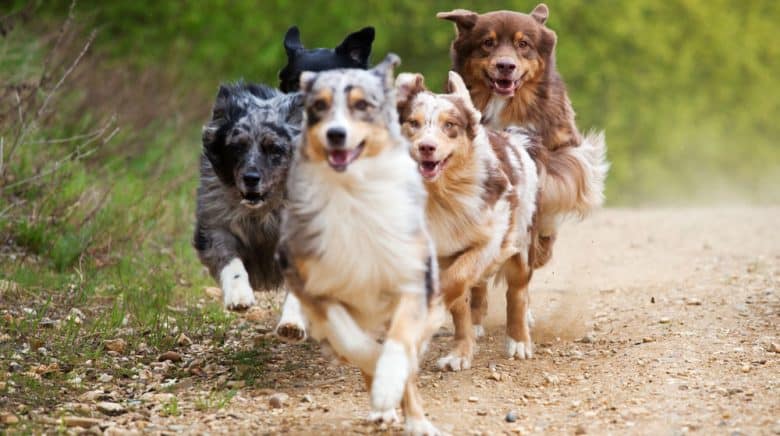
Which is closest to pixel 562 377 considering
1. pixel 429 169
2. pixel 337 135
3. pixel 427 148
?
pixel 429 169

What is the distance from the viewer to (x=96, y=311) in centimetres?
777

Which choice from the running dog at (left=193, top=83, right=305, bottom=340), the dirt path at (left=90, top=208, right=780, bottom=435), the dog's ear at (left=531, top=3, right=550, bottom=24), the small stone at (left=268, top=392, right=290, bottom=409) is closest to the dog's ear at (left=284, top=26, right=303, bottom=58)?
the running dog at (left=193, top=83, right=305, bottom=340)

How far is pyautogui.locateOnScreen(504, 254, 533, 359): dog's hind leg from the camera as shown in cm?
720

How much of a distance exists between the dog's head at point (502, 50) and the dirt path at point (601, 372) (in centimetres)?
176

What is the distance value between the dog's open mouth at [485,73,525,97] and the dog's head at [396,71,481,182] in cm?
96

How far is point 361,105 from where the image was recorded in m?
4.96

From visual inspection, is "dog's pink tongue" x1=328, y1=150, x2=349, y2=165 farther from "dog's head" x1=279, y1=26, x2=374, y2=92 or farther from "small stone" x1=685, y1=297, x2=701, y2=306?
"small stone" x1=685, y1=297, x2=701, y2=306

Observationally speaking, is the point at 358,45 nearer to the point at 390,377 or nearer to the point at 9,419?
the point at 390,377

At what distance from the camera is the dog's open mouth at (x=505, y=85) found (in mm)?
7379

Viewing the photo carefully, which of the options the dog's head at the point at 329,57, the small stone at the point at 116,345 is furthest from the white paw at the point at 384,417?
the dog's head at the point at 329,57

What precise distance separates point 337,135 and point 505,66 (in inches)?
108

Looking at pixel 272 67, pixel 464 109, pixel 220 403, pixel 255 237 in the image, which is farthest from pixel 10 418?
pixel 272 67

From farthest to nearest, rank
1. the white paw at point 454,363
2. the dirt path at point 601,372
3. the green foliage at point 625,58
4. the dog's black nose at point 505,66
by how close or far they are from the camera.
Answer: the green foliage at point 625,58 → the dog's black nose at point 505,66 → the white paw at point 454,363 → the dirt path at point 601,372

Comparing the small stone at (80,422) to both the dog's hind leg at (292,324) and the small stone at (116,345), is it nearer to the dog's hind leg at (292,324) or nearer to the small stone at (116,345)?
the dog's hind leg at (292,324)
